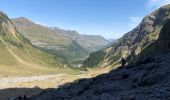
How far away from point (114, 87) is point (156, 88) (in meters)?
9.30

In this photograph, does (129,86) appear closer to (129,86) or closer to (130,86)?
(129,86)

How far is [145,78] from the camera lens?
4466 cm

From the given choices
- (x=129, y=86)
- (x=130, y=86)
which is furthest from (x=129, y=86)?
(x=130, y=86)

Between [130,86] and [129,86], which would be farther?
[129,86]

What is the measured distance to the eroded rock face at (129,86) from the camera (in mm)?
37000

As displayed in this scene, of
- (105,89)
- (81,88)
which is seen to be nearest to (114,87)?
(105,89)

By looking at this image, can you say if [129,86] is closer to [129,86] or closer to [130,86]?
[129,86]

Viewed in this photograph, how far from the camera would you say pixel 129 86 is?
4553 centimetres

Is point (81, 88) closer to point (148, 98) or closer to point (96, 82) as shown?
point (96, 82)

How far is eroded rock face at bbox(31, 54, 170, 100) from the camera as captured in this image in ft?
121

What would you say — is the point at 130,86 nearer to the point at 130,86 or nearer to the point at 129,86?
the point at 130,86

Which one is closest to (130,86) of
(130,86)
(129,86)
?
(130,86)

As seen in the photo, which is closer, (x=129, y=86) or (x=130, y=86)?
(x=130, y=86)

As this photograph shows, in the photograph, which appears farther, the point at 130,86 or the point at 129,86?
the point at 129,86
